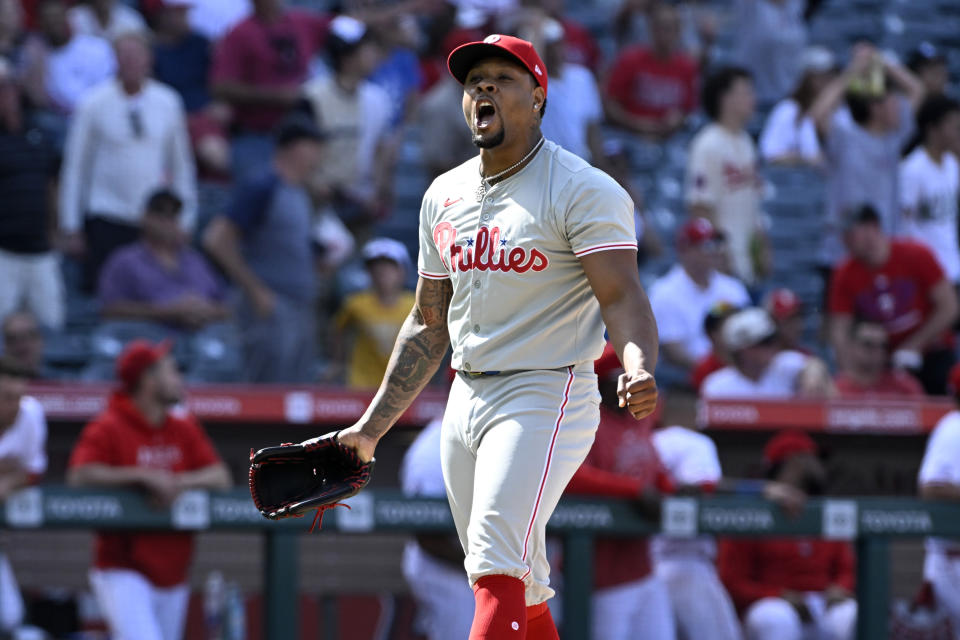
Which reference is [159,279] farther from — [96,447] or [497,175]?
[497,175]

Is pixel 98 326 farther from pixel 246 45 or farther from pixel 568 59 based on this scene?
pixel 568 59

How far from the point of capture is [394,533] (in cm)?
624

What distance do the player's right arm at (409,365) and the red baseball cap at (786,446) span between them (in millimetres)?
3348

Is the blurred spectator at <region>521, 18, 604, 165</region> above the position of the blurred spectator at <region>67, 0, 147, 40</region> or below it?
below

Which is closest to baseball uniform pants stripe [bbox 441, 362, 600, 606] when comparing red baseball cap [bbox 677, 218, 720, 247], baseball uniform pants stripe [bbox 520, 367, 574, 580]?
baseball uniform pants stripe [bbox 520, 367, 574, 580]

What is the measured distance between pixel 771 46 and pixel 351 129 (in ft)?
12.7

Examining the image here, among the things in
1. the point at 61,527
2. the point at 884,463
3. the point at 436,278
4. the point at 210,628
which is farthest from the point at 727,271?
the point at 436,278

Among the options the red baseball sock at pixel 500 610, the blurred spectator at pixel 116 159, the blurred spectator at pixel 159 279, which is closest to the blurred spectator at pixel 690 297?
the blurred spectator at pixel 159 279

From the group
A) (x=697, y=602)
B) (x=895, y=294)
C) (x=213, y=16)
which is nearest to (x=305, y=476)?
(x=697, y=602)

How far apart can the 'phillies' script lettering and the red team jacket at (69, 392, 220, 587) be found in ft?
8.97

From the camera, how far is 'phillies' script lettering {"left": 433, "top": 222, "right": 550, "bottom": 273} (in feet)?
12.2

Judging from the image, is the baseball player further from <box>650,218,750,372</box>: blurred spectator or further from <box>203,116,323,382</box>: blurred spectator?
<box>650,218,750,372</box>: blurred spectator

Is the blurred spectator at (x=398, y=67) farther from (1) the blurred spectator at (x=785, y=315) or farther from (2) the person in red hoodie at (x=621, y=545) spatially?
(2) the person in red hoodie at (x=621, y=545)

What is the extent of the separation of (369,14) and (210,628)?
481cm
